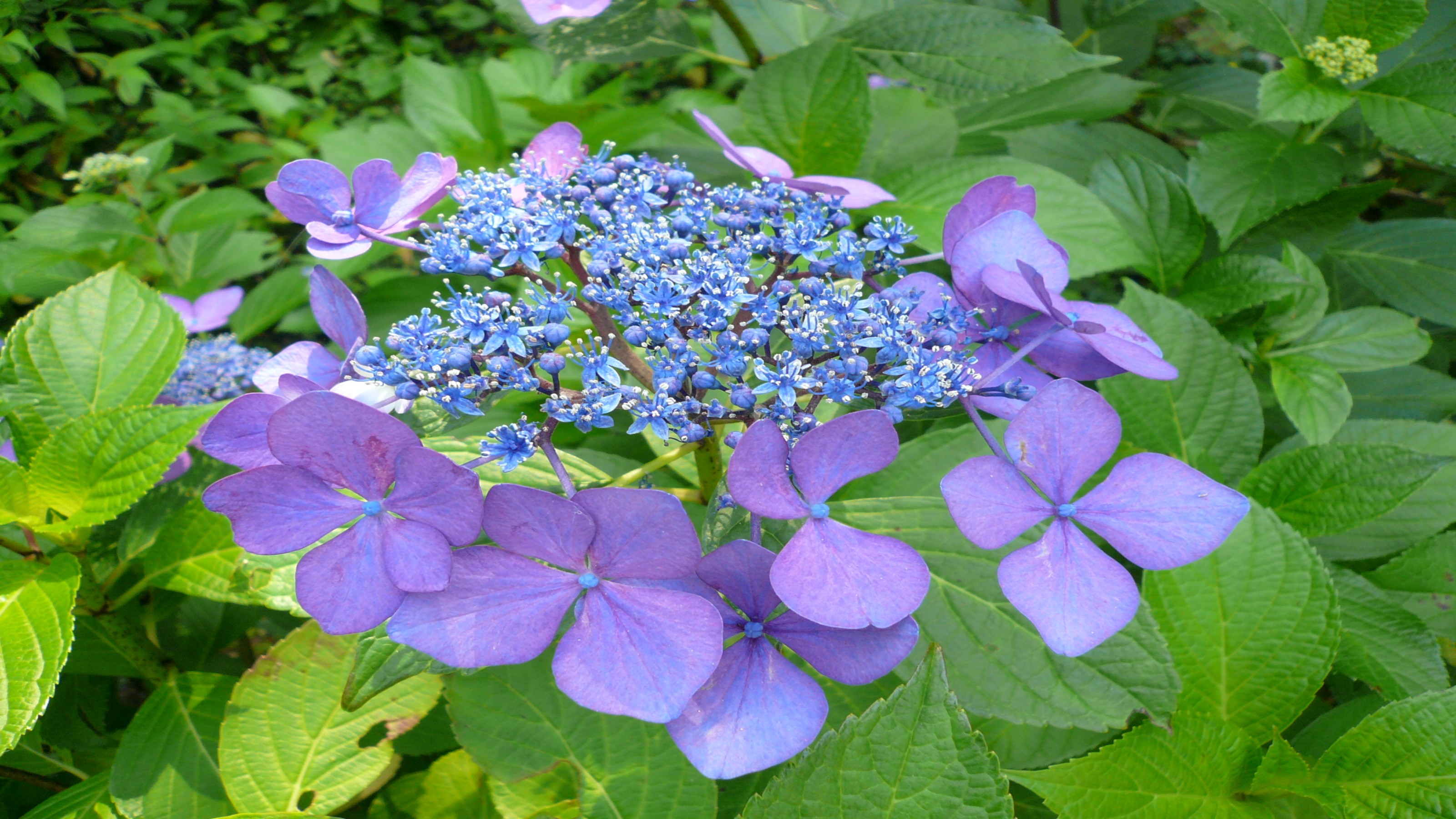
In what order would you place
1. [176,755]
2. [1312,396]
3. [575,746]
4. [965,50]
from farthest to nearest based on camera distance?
[965,50] < [1312,396] < [176,755] < [575,746]

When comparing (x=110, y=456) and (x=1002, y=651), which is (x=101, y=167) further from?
(x=1002, y=651)

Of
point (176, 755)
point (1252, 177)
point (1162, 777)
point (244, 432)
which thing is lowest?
point (176, 755)

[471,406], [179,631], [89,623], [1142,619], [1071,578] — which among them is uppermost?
[471,406]

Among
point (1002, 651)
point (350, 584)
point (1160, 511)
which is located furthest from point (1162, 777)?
point (350, 584)

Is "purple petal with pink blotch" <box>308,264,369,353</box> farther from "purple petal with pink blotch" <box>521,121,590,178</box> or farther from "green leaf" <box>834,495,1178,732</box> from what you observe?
"green leaf" <box>834,495,1178,732</box>

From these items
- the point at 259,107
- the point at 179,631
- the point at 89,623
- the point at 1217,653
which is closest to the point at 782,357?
the point at 1217,653

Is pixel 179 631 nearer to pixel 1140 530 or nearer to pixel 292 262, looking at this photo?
pixel 292 262

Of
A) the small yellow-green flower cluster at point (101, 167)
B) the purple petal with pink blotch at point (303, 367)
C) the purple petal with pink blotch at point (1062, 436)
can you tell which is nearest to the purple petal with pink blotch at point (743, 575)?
the purple petal with pink blotch at point (1062, 436)

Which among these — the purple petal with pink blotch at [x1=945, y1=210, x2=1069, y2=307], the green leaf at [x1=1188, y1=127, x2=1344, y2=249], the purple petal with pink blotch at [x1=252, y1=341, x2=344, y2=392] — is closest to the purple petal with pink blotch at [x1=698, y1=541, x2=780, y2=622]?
the purple petal with pink blotch at [x1=945, y1=210, x2=1069, y2=307]
